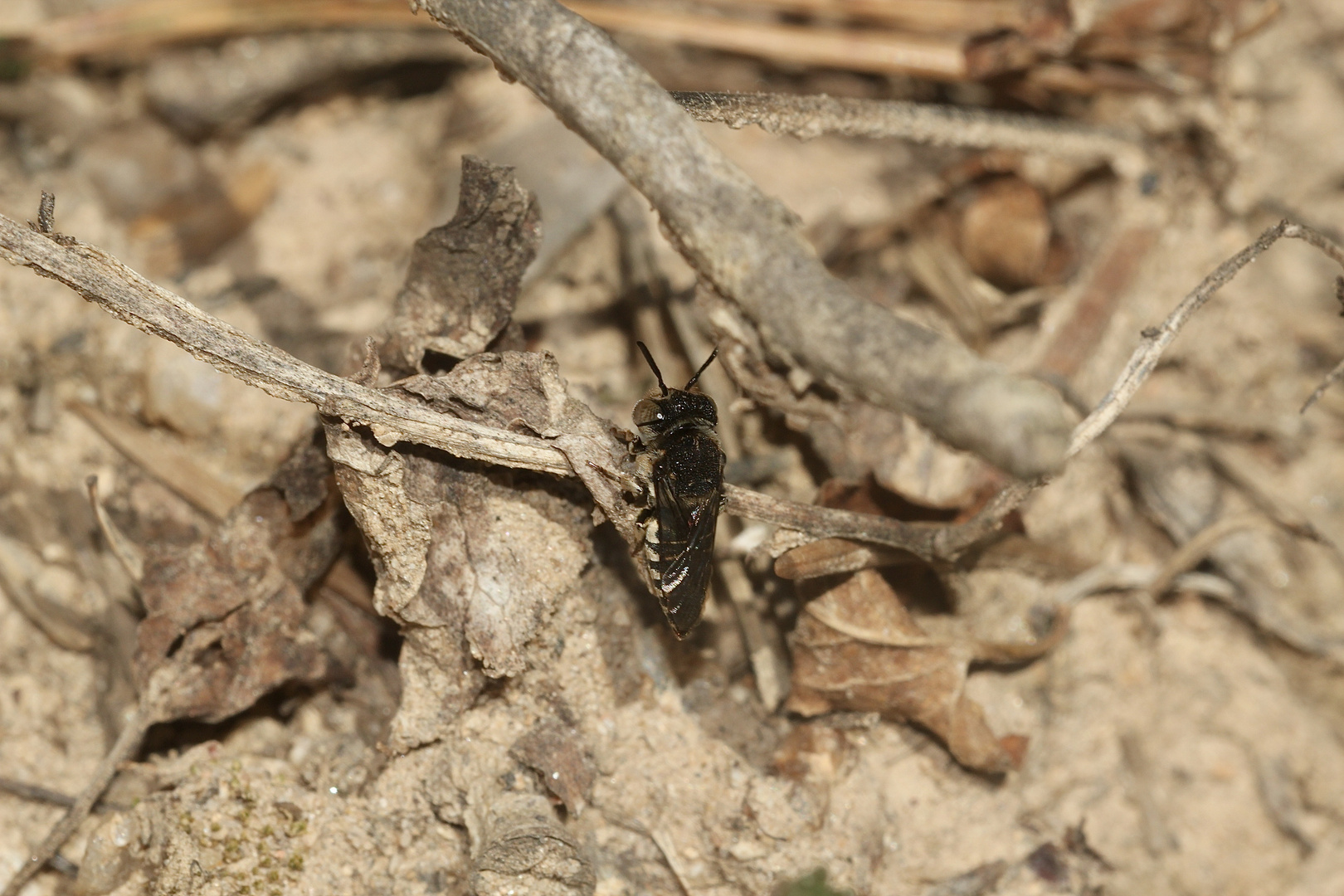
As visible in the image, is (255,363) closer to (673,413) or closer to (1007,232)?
(673,413)

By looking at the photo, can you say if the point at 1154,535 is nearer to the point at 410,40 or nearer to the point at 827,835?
the point at 827,835

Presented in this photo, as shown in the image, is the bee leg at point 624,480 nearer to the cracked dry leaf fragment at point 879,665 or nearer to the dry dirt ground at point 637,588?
the dry dirt ground at point 637,588

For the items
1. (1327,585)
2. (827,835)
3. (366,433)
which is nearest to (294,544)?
(366,433)

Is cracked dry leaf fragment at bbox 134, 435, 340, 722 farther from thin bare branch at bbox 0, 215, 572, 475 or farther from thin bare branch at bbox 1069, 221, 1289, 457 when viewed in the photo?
thin bare branch at bbox 1069, 221, 1289, 457

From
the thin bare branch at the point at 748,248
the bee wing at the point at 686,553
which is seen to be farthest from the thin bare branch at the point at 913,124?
the bee wing at the point at 686,553

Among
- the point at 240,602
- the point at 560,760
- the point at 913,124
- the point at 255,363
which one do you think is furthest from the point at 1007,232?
the point at 240,602
